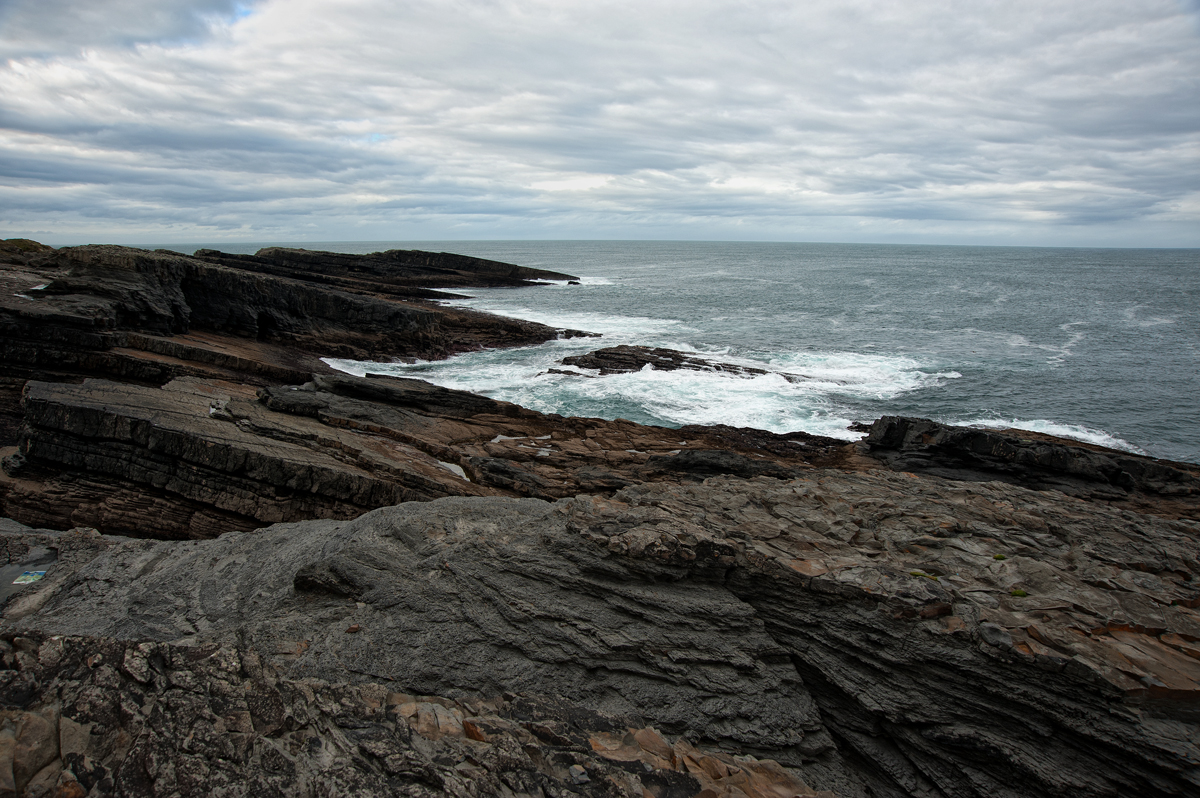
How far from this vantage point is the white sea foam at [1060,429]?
83.8 ft

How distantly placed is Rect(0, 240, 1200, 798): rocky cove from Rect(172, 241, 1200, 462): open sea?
568 inches

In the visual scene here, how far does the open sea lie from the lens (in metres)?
28.4

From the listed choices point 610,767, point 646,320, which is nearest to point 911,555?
point 610,767

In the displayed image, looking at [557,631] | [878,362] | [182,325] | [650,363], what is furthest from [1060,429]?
[182,325]

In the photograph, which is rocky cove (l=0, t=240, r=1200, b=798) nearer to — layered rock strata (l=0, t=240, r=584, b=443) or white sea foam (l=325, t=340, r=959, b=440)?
layered rock strata (l=0, t=240, r=584, b=443)

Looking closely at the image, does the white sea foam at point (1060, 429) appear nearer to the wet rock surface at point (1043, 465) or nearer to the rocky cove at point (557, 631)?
the wet rock surface at point (1043, 465)

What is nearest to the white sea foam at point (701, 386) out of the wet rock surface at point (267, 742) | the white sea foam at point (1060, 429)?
the white sea foam at point (1060, 429)

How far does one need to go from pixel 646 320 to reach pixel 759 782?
53072mm

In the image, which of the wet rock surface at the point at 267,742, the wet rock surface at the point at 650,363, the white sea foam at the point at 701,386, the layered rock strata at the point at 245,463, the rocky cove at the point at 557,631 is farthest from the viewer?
the wet rock surface at the point at 650,363

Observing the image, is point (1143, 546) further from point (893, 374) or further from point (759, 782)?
point (893, 374)

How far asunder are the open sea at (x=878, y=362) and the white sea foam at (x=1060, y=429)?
0.46ft

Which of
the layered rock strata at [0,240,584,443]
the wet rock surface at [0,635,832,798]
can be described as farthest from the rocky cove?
the layered rock strata at [0,240,584,443]

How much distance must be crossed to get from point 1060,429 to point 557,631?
30.0 metres

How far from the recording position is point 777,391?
31641 millimetres
